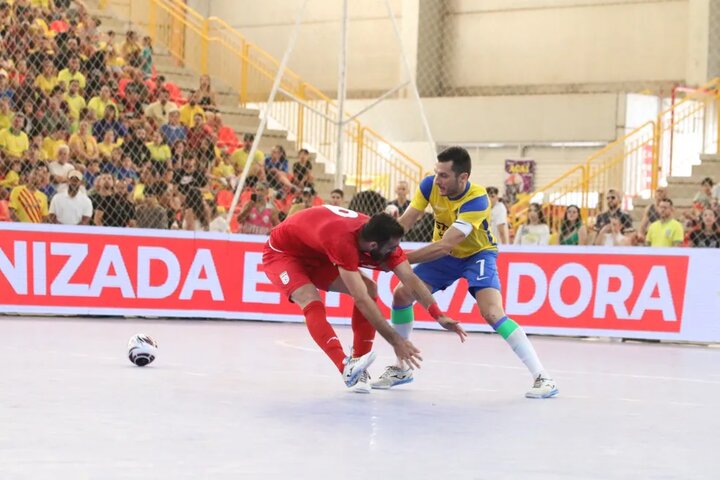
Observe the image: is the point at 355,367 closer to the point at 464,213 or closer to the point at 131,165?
the point at 464,213

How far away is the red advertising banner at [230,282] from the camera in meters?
16.2

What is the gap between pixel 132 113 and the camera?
20.9 meters

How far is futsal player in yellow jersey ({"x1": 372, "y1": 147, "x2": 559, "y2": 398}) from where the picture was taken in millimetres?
9203

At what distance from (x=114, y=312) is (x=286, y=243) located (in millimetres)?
7994

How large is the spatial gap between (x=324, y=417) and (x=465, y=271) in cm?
232

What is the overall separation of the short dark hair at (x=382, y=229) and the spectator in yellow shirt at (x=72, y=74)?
41.7 ft

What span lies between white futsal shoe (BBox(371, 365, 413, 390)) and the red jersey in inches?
40.2

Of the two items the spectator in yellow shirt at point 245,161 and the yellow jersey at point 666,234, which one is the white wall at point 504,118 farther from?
the yellow jersey at point 666,234

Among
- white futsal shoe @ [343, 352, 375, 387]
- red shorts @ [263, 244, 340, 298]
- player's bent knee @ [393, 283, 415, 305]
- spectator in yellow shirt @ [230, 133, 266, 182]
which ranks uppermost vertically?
spectator in yellow shirt @ [230, 133, 266, 182]

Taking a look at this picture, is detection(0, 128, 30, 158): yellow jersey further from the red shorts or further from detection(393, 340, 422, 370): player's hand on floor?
detection(393, 340, 422, 370): player's hand on floor

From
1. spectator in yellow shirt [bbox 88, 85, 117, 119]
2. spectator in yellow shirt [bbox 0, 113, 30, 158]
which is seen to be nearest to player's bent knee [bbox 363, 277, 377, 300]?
spectator in yellow shirt [bbox 0, 113, 30, 158]

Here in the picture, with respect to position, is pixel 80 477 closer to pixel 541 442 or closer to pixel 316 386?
pixel 541 442

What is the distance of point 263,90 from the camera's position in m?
28.9

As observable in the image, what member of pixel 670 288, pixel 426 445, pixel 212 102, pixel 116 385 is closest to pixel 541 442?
pixel 426 445
